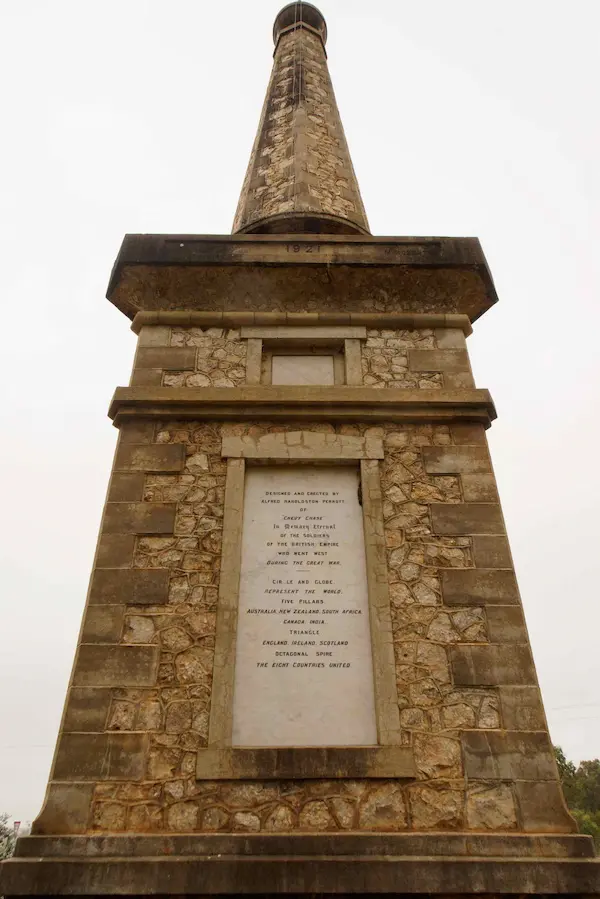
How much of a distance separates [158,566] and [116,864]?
2003 millimetres

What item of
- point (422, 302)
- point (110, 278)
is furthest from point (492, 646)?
point (110, 278)

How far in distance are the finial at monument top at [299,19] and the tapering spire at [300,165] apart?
6.60 feet

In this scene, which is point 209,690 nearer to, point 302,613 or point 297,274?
point 302,613

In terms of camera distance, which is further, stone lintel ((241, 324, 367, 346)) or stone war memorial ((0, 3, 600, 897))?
stone lintel ((241, 324, 367, 346))

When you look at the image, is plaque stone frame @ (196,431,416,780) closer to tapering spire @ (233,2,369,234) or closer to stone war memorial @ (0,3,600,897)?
stone war memorial @ (0,3,600,897)

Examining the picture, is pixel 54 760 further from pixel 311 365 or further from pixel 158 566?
pixel 311 365

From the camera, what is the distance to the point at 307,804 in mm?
4008

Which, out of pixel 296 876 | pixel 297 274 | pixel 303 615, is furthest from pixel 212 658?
pixel 297 274

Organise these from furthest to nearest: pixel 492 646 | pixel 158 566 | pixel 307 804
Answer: pixel 158 566 → pixel 492 646 → pixel 307 804

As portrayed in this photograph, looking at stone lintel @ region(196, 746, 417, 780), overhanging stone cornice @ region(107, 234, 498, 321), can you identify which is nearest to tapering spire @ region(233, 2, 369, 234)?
overhanging stone cornice @ region(107, 234, 498, 321)

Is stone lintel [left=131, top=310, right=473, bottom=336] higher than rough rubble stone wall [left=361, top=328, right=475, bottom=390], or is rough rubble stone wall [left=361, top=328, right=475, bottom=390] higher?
stone lintel [left=131, top=310, right=473, bottom=336]

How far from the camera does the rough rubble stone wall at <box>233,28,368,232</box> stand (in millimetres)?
8469

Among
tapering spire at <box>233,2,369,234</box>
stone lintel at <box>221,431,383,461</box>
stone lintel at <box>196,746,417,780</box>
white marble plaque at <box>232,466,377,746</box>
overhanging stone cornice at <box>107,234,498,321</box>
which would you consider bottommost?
stone lintel at <box>196,746,417,780</box>

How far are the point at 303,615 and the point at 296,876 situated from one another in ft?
5.51
